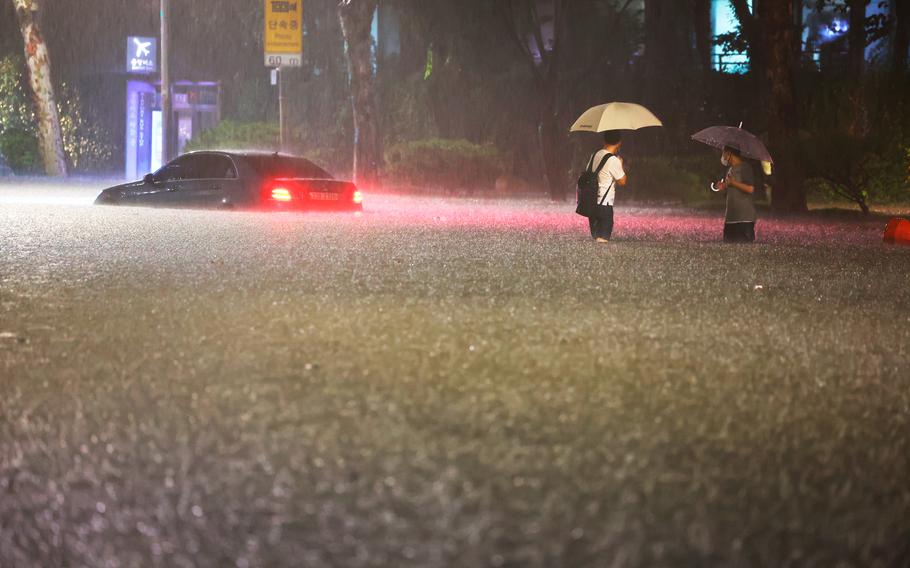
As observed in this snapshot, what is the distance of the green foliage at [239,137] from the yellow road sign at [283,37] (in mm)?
14176

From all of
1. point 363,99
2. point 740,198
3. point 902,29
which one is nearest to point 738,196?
point 740,198

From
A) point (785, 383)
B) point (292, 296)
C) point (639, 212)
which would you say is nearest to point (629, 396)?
point (785, 383)

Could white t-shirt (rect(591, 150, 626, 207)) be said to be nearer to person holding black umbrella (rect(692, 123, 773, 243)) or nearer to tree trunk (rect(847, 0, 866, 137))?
person holding black umbrella (rect(692, 123, 773, 243))

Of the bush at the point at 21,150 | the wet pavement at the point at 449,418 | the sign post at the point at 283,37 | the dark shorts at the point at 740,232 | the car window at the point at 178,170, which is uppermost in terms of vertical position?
the sign post at the point at 283,37

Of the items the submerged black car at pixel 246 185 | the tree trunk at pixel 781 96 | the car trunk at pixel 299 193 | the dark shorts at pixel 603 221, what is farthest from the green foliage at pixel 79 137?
the dark shorts at pixel 603 221

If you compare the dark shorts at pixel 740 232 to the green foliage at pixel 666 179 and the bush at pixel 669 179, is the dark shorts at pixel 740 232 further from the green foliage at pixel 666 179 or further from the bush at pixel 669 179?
the green foliage at pixel 666 179

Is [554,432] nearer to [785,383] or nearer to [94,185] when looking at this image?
[785,383]

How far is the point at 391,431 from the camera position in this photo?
5891 mm

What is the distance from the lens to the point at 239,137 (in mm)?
48281

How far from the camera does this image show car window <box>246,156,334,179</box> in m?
25.6

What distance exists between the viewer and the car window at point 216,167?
26266 mm

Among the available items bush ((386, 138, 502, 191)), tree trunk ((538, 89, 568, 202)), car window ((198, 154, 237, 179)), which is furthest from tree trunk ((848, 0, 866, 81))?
car window ((198, 154, 237, 179))

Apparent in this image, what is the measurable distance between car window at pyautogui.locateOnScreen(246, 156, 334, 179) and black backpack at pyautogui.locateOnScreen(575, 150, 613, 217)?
788 centimetres

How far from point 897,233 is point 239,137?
3169 cm
